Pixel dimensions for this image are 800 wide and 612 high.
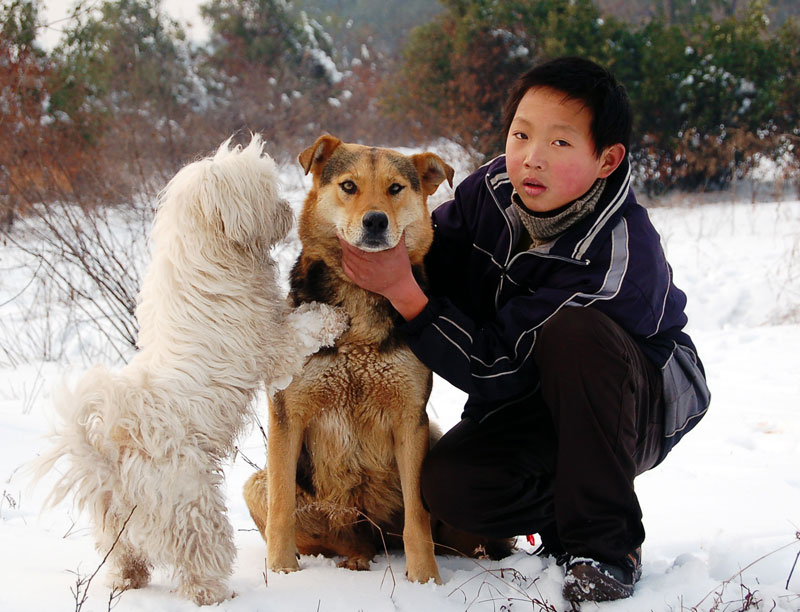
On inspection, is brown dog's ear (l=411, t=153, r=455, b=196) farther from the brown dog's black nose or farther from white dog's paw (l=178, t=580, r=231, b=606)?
white dog's paw (l=178, t=580, r=231, b=606)

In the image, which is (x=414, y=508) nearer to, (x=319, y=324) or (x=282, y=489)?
(x=282, y=489)

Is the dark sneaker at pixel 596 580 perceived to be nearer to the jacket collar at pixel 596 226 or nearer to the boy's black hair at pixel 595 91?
the jacket collar at pixel 596 226

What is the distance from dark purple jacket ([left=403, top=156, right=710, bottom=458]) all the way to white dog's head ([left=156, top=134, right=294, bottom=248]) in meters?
0.65

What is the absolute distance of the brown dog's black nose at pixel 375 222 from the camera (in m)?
2.71

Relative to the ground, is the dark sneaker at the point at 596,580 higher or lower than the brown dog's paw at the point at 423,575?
higher

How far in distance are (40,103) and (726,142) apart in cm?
1004

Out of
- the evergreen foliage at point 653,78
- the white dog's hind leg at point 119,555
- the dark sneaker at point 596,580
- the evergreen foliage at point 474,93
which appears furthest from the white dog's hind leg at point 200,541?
the evergreen foliage at point 653,78

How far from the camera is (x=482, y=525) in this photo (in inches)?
106

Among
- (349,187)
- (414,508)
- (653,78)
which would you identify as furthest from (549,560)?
(653,78)

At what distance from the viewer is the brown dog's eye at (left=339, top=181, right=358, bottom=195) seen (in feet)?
9.43

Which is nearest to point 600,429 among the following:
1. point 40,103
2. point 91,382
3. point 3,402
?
point 91,382

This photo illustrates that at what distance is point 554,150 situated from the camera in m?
2.59

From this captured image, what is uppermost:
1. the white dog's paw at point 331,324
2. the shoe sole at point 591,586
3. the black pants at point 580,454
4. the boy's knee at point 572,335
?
the boy's knee at point 572,335

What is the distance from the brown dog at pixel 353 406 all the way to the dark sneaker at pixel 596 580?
0.54m
